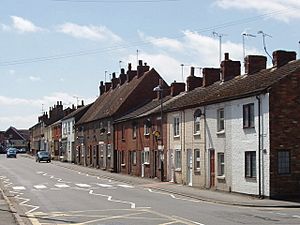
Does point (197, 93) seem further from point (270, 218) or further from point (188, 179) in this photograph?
point (270, 218)

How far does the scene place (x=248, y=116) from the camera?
31.9m

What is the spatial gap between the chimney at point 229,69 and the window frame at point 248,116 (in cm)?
893

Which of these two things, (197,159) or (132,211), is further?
(197,159)

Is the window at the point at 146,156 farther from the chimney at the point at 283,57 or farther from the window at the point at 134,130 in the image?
the chimney at the point at 283,57

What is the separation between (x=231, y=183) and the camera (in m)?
33.4

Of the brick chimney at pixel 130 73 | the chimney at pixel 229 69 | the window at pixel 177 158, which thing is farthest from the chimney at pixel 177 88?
the brick chimney at pixel 130 73

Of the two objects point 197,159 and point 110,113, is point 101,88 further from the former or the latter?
point 197,159

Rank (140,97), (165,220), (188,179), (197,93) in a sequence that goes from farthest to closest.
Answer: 1. (140,97)
2. (197,93)
3. (188,179)
4. (165,220)

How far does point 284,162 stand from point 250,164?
208 cm

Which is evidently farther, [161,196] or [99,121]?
[99,121]

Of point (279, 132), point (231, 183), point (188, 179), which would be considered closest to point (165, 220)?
point (279, 132)

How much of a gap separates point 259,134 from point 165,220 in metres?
11.8

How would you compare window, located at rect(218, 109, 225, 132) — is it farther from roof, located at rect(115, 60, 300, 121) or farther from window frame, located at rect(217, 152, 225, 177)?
window frame, located at rect(217, 152, 225, 177)

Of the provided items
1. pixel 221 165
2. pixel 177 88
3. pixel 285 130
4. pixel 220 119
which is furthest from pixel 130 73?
pixel 285 130
